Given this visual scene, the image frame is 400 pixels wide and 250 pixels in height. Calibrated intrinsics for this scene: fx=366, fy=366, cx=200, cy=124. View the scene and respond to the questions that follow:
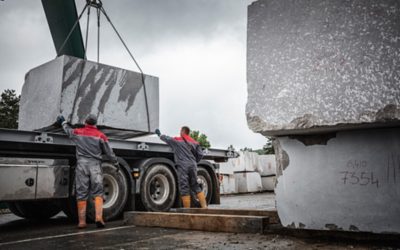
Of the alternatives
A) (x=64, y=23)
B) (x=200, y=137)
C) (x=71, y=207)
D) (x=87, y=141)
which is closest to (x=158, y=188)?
(x=71, y=207)

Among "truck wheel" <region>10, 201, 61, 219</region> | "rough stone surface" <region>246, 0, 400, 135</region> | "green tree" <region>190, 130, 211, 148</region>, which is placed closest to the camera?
"rough stone surface" <region>246, 0, 400, 135</region>

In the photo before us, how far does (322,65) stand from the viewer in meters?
2.83

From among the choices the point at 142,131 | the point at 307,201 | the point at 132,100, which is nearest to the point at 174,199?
the point at 142,131

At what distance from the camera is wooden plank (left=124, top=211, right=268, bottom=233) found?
377cm

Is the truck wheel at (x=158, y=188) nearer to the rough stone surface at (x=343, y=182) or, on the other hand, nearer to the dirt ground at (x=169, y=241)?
the dirt ground at (x=169, y=241)

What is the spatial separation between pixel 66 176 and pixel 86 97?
129cm

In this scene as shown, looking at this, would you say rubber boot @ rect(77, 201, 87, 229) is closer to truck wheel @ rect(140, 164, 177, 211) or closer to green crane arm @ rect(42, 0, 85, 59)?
truck wheel @ rect(140, 164, 177, 211)

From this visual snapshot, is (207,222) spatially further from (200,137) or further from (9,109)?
(200,137)

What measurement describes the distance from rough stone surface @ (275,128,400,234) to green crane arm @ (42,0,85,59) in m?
4.78

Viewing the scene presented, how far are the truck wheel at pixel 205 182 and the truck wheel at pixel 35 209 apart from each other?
10.0 feet

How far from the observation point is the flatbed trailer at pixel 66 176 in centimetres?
526

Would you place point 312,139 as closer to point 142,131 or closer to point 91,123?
point 91,123

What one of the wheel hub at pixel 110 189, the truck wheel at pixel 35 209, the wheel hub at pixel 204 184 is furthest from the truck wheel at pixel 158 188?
the truck wheel at pixel 35 209

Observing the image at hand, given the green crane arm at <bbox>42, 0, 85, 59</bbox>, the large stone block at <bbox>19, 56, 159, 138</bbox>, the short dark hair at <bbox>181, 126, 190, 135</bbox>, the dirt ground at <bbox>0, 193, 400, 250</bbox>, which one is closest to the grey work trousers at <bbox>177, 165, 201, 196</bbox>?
the short dark hair at <bbox>181, 126, 190, 135</bbox>
